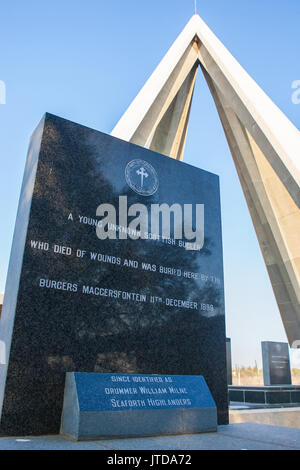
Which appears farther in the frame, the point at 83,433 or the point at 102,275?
the point at 102,275

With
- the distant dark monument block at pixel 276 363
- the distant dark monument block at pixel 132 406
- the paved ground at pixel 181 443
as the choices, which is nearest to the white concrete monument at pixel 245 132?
the distant dark monument block at pixel 276 363

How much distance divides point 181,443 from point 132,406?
2.23 ft

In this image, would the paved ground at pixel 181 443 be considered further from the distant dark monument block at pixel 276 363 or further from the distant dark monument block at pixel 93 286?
the distant dark monument block at pixel 276 363

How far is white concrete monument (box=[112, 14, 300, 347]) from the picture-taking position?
36.8 ft

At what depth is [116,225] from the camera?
539 cm

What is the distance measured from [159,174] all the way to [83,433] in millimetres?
4025

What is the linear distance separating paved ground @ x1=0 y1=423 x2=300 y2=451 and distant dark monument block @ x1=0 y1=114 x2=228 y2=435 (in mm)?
447

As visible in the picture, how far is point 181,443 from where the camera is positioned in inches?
142

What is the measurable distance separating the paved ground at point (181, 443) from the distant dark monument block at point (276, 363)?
12.4 m

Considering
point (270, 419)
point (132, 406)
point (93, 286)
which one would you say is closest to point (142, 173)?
point (93, 286)

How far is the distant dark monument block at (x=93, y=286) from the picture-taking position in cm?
419

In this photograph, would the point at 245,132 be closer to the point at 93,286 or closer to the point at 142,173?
the point at 142,173

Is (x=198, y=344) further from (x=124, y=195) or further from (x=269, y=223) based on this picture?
(x=269, y=223)
